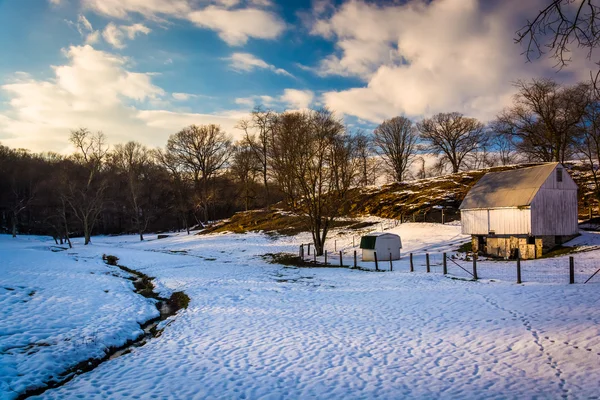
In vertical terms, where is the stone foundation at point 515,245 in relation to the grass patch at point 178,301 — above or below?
above

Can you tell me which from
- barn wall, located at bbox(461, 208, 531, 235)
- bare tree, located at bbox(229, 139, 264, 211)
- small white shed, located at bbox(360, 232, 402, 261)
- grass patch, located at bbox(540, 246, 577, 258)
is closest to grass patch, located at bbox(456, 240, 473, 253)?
barn wall, located at bbox(461, 208, 531, 235)

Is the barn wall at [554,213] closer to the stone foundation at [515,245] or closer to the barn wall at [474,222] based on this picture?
the stone foundation at [515,245]

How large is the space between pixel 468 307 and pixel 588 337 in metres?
4.00

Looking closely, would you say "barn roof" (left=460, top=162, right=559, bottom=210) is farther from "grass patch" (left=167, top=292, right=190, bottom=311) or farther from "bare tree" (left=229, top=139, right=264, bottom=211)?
"bare tree" (left=229, top=139, right=264, bottom=211)

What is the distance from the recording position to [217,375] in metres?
7.33

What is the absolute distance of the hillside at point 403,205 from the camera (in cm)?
4106

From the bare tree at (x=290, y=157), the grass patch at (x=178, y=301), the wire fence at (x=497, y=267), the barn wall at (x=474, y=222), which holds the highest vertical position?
the bare tree at (x=290, y=157)

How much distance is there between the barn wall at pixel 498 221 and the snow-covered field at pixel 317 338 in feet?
27.4

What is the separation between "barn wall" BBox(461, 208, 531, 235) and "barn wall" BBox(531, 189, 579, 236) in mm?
629

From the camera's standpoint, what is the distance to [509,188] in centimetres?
2902

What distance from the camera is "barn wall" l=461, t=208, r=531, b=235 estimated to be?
2672 centimetres

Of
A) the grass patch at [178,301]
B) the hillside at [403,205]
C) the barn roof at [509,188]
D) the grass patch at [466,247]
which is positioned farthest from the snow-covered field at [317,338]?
the hillside at [403,205]

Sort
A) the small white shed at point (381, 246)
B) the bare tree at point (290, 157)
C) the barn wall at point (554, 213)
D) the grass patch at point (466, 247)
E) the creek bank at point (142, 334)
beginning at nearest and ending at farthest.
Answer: the creek bank at point (142, 334) < the barn wall at point (554, 213) < the small white shed at point (381, 246) < the grass patch at point (466, 247) < the bare tree at point (290, 157)

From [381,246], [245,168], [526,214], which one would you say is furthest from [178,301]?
[245,168]
